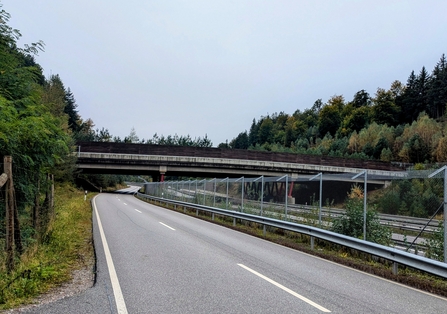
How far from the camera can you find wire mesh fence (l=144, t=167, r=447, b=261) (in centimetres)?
833

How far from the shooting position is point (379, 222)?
9797 millimetres

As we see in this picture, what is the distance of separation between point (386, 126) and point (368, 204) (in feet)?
247

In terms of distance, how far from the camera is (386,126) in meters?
78.6

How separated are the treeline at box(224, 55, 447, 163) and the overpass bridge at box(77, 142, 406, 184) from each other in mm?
13246

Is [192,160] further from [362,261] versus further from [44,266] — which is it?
[44,266]

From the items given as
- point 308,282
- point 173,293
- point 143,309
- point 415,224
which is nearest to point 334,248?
point 415,224

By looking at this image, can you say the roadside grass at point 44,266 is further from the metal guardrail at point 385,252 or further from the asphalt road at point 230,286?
the metal guardrail at point 385,252

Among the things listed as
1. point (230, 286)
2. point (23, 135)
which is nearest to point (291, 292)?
point (230, 286)

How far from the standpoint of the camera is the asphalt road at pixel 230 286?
5.21 metres

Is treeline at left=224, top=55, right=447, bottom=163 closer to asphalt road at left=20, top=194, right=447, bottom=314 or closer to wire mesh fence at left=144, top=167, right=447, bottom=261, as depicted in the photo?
wire mesh fence at left=144, top=167, right=447, bottom=261

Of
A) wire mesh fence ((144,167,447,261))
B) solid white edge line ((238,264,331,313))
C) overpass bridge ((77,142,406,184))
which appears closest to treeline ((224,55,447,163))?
overpass bridge ((77,142,406,184))

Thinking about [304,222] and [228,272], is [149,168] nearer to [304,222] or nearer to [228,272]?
[304,222]

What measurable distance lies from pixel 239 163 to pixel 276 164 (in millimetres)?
4996

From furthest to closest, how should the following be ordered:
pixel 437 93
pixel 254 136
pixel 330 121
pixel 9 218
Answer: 1. pixel 254 136
2. pixel 330 121
3. pixel 437 93
4. pixel 9 218
